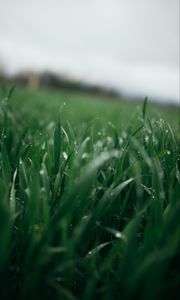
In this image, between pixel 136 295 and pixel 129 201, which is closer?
pixel 136 295

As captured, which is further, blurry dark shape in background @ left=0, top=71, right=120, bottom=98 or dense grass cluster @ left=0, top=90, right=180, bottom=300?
blurry dark shape in background @ left=0, top=71, right=120, bottom=98

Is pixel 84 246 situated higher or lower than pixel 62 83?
lower

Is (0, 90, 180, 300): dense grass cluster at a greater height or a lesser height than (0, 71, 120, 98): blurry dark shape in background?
lesser

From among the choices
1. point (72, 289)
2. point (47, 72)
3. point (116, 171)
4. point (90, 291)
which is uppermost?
point (47, 72)

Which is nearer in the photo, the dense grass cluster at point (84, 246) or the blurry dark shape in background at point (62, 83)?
the dense grass cluster at point (84, 246)

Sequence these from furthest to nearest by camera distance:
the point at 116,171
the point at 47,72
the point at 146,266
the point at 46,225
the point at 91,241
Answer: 1. the point at 47,72
2. the point at 116,171
3. the point at 91,241
4. the point at 46,225
5. the point at 146,266

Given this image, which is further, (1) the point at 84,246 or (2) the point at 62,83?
(2) the point at 62,83

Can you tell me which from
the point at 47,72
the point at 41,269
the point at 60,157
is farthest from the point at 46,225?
the point at 47,72

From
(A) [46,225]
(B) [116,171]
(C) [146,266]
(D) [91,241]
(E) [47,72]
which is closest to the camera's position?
(C) [146,266]

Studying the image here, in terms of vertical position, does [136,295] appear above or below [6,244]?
below

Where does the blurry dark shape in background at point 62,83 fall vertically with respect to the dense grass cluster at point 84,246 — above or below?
above

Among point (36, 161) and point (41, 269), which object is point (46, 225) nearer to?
point (41, 269)
